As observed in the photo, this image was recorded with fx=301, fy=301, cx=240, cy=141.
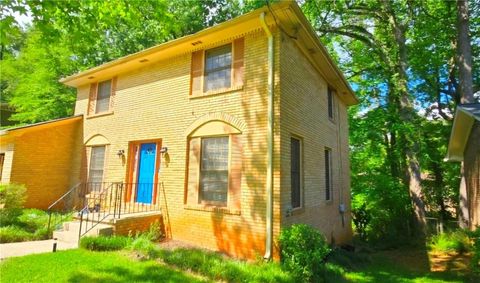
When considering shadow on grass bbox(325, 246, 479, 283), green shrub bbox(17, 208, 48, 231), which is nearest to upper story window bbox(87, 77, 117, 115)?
green shrub bbox(17, 208, 48, 231)

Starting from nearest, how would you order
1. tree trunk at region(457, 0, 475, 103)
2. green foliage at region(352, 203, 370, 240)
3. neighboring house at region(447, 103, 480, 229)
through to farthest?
neighboring house at region(447, 103, 480, 229)
tree trunk at region(457, 0, 475, 103)
green foliage at region(352, 203, 370, 240)

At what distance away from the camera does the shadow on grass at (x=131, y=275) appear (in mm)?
5285

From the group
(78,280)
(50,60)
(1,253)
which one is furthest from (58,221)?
(50,60)

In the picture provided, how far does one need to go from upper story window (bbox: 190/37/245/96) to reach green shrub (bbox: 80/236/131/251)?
4478 millimetres

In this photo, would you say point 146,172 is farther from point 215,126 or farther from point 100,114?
point 100,114

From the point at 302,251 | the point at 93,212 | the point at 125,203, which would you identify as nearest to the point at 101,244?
the point at 93,212

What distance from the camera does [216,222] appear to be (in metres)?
7.70

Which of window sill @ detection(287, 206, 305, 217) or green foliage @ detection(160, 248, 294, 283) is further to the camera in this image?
window sill @ detection(287, 206, 305, 217)

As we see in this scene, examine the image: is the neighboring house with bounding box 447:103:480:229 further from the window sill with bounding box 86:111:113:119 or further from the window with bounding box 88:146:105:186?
the window with bounding box 88:146:105:186

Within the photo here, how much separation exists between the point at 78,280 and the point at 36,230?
480 centimetres

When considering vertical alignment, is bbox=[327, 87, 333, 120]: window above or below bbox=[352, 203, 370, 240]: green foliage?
above

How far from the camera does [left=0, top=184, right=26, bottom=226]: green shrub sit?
913 cm

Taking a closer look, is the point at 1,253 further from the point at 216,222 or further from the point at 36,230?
the point at 216,222

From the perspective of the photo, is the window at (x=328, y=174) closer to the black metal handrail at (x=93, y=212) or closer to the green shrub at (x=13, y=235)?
the black metal handrail at (x=93, y=212)
